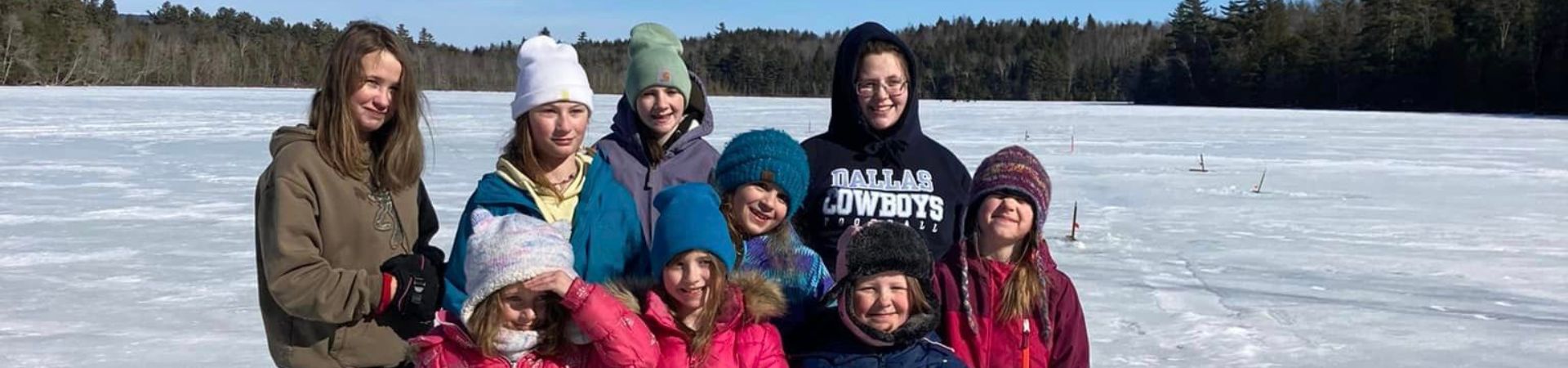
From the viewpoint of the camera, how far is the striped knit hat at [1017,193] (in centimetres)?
239

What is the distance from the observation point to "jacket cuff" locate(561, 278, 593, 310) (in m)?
2.03

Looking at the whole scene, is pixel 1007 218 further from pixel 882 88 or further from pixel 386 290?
pixel 386 290

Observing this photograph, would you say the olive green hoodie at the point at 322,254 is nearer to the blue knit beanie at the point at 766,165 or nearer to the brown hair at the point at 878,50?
the blue knit beanie at the point at 766,165

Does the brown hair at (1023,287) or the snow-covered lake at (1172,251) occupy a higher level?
the brown hair at (1023,287)

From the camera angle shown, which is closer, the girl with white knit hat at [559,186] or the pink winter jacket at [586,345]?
the pink winter jacket at [586,345]

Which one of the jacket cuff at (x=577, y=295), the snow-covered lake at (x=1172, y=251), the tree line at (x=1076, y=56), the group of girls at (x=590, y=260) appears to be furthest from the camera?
the tree line at (x=1076, y=56)

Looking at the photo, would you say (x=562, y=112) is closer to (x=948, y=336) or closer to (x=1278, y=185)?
(x=948, y=336)

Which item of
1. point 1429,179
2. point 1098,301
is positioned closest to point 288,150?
point 1098,301

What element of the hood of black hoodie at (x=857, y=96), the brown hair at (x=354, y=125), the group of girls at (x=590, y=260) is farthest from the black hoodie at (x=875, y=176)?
the brown hair at (x=354, y=125)

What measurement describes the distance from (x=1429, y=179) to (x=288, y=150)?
13332 mm

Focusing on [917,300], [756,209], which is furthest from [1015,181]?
[756,209]

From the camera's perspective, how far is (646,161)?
2.67 meters

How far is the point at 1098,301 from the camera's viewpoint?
18.9 ft

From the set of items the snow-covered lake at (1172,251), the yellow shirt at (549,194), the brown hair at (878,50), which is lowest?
the snow-covered lake at (1172,251)
